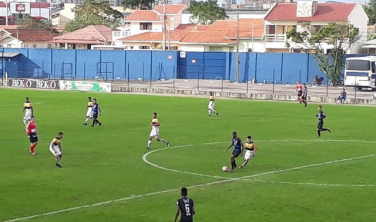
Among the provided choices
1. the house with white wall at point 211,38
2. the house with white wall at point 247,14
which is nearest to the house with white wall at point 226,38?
the house with white wall at point 211,38

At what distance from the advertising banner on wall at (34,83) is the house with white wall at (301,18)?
31.9m

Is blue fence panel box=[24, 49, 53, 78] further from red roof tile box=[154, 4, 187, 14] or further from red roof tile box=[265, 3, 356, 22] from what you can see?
red roof tile box=[154, 4, 187, 14]

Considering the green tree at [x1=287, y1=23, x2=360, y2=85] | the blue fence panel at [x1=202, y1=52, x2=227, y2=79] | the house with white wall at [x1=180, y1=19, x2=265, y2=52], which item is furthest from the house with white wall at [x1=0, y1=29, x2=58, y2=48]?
the green tree at [x1=287, y1=23, x2=360, y2=85]

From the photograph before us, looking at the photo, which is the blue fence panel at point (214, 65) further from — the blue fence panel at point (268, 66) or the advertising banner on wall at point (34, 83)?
the advertising banner on wall at point (34, 83)

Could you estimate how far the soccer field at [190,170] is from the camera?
2488cm

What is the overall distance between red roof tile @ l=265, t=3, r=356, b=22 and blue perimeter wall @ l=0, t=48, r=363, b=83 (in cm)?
1168

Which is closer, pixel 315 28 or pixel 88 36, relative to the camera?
pixel 315 28

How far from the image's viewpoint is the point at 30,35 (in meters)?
135

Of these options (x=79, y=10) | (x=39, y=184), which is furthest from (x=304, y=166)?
(x=79, y=10)

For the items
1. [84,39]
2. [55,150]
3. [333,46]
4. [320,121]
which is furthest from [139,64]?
[55,150]

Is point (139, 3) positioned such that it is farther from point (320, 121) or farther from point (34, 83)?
point (320, 121)

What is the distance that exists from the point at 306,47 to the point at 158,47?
30.7 metres

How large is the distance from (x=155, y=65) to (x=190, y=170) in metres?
67.6

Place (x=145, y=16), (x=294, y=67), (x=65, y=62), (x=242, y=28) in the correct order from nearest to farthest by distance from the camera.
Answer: (x=294, y=67)
(x=65, y=62)
(x=242, y=28)
(x=145, y=16)
